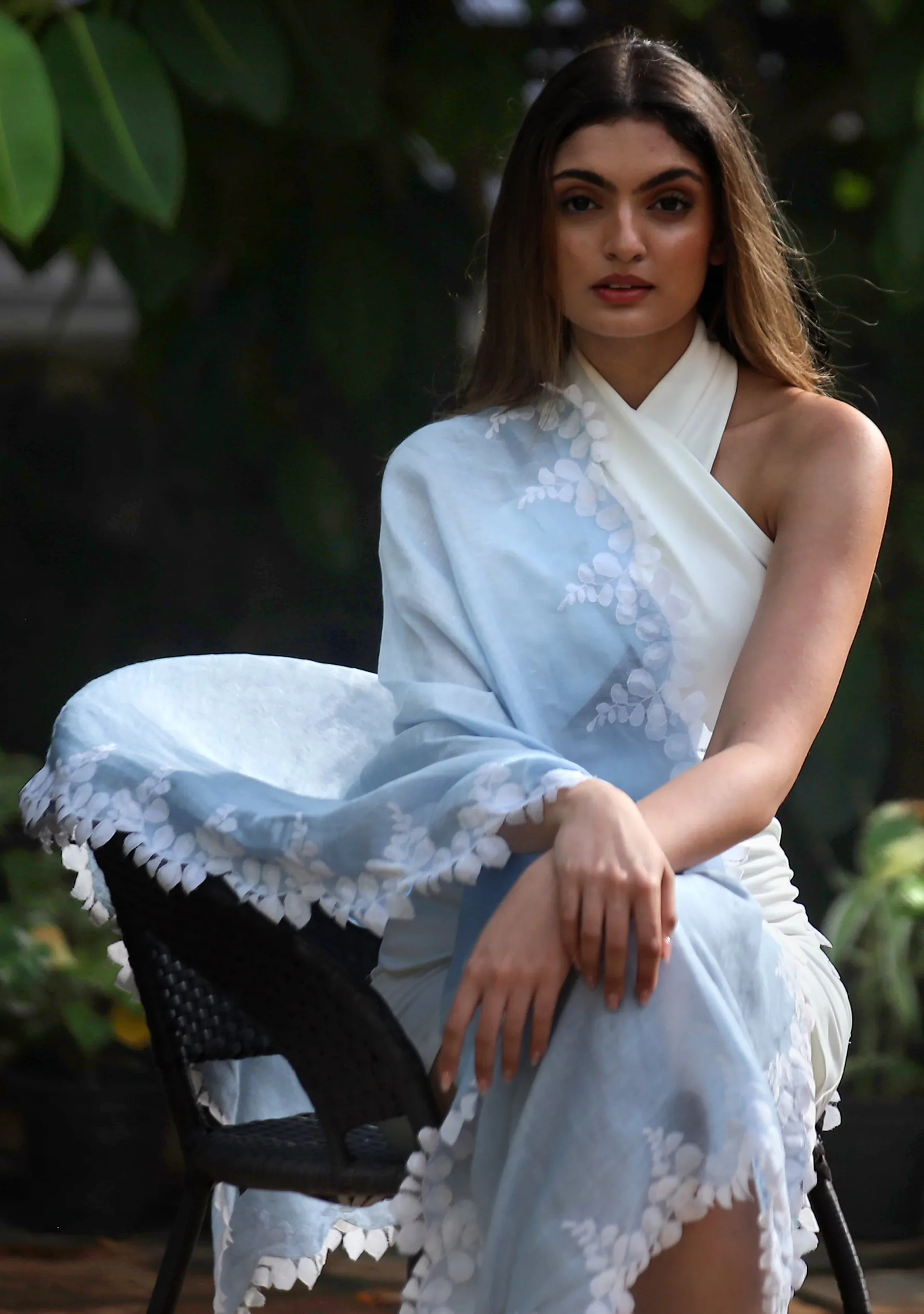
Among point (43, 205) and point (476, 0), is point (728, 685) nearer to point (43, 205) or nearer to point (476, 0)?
point (43, 205)

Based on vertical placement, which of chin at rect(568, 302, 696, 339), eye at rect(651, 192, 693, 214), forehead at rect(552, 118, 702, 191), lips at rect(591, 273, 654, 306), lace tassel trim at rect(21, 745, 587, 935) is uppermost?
forehead at rect(552, 118, 702, 191)

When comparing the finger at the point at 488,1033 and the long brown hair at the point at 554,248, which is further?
the long brown hair at the point at 554,248

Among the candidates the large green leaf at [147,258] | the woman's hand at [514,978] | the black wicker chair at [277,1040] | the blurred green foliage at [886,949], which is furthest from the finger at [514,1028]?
the large green leaf at [147,258]

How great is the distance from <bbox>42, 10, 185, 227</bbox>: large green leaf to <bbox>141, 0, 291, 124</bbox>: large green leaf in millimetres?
195

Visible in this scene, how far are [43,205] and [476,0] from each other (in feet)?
4.28

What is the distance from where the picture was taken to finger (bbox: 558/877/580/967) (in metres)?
1.15

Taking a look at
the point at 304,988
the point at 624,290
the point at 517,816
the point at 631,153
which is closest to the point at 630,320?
the point at 624,290

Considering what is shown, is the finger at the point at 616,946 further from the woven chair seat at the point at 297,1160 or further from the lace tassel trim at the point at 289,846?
the woven chair seat at the point at 297,1160

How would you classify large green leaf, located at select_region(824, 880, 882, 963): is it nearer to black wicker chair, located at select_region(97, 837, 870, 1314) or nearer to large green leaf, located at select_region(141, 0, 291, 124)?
black wicker chair, located at select_region(97, 837, 870, 1314)

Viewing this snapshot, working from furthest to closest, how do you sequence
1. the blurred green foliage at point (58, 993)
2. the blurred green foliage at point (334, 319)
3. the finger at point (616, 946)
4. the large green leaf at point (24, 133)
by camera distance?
the blurred green foliage at point (334, 319), the blurred green foliage at point (58, 993), the large green leaf at point (24, 133), the finger at point (616, 946)

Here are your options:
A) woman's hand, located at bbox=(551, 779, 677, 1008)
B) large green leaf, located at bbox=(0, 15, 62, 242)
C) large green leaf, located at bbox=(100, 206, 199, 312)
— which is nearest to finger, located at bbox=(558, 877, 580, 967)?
woman's hand, located at bbox=(551, 779, 677, 1008)

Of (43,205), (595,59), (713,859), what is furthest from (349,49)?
(713,859)

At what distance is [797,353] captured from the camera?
163cm

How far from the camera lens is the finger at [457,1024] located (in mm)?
1188
